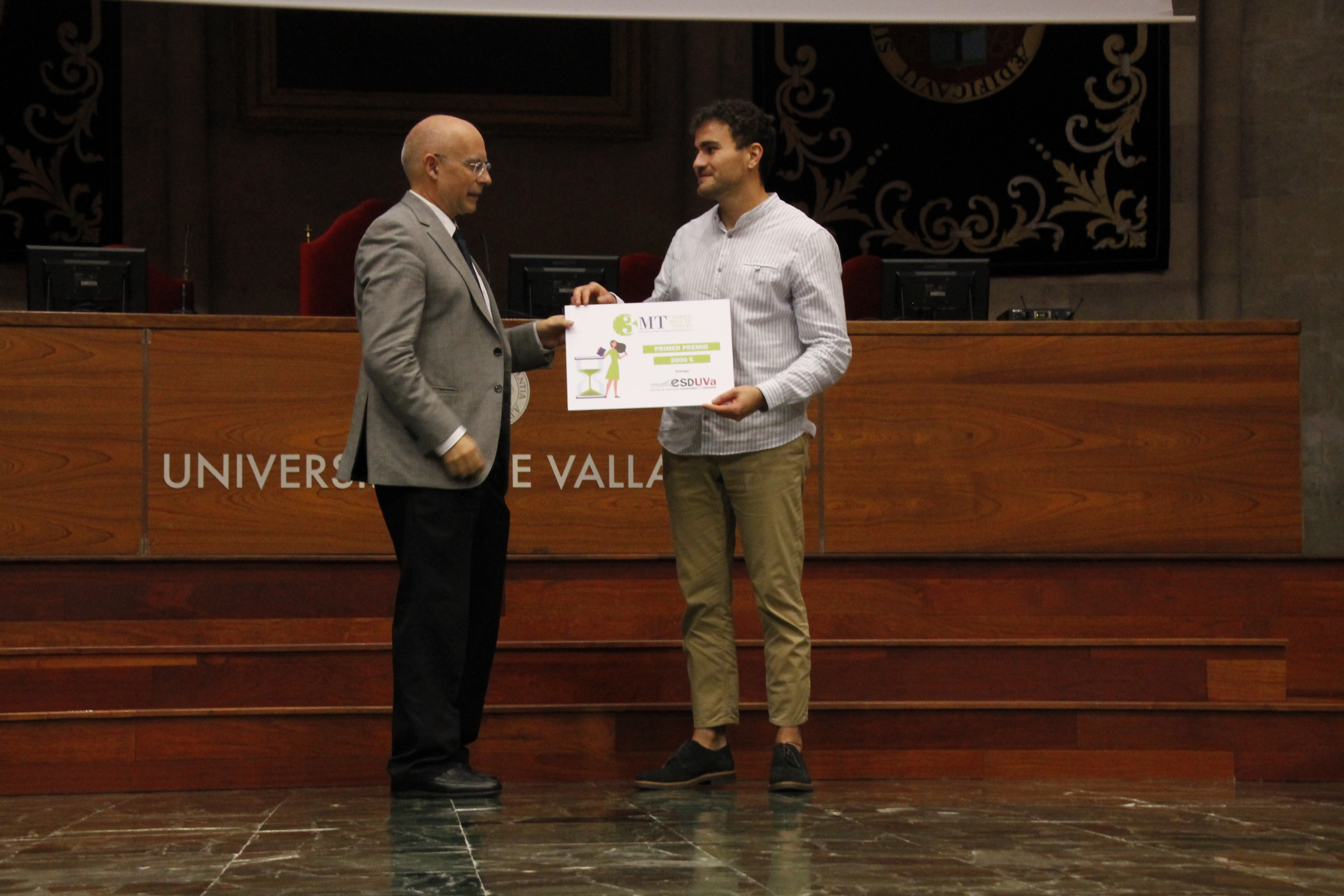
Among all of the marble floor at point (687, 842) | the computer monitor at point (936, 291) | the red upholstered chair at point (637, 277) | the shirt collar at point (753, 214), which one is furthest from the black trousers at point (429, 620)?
the red upholstered chair at point (637, 277)

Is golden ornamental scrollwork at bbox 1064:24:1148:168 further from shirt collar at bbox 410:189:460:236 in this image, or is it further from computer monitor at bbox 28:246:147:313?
shirt collar at bbox 410:189:460:236

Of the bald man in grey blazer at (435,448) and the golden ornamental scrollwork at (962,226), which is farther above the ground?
the golden ornamental scrollwork at (962,226)

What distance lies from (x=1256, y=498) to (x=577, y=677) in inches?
71.6

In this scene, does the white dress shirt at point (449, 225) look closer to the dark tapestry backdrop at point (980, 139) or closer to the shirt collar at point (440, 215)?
the shirt collar at point (440, 215)

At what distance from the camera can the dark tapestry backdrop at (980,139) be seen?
691cm

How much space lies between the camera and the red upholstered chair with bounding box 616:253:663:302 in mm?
5754

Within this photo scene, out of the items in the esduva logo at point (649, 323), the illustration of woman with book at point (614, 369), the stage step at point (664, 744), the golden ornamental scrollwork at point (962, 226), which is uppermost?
the golden ornamental scrollwork at point (962, 226)

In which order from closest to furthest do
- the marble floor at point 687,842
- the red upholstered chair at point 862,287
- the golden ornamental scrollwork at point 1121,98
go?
the marble floor at point 687,842 < the red upholstered chair at point 862,287 < the golden ornamental scrollwork at point 1121,98

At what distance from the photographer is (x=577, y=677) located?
365 centimetres

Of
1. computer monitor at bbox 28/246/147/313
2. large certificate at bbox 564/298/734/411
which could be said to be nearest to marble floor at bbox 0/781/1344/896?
large certificate at bbox 564/298/734/411

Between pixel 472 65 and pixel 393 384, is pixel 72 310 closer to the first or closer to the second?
pixel 393 384

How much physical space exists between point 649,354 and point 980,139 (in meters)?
4.27

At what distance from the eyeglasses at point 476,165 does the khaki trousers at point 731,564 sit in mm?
738

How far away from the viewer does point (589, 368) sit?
3314 mm
